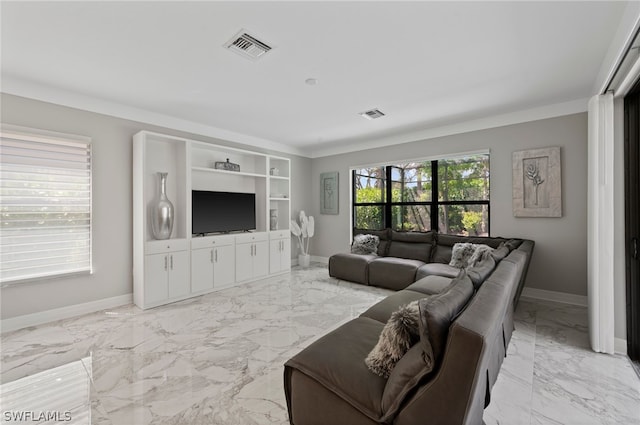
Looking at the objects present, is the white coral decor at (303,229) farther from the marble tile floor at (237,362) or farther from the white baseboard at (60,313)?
the white baseboard at (60,313)

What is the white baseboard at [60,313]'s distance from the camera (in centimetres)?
301

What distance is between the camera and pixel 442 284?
3174 millimetres

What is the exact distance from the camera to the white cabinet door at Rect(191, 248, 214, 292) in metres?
4.09

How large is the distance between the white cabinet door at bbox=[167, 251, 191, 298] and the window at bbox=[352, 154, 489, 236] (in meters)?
3.42

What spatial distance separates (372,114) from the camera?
4.11 meters

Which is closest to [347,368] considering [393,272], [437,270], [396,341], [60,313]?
[396,341]

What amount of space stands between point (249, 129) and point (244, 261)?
226 centimetres

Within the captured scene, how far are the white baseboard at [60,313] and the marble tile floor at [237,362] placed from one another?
13 cm

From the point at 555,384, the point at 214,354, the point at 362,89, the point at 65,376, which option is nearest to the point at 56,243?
the point at 65,376

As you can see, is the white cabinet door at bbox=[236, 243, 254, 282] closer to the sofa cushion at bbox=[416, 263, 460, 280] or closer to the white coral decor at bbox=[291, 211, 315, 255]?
the white coral decor at bbox=[291, 211, 315, 255]

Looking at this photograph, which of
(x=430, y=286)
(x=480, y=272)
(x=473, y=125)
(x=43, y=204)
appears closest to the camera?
(x=480, y=272)

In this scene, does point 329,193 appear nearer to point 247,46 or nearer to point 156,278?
point 156,278

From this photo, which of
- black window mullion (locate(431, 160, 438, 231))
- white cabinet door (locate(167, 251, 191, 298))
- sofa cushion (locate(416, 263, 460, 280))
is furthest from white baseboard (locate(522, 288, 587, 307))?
white cabinet door (locate(167, 251, 191, 298))

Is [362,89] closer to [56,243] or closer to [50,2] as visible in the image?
[50,2]
